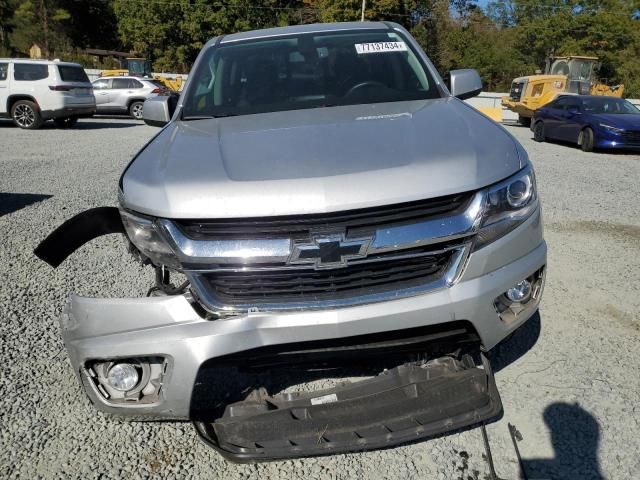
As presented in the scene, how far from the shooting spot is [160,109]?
11.7 feet

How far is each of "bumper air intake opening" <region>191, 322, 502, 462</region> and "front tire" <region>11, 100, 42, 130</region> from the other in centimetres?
1498

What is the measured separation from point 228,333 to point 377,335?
0.54 meters

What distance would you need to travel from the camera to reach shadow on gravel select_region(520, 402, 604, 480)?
219 centimetres

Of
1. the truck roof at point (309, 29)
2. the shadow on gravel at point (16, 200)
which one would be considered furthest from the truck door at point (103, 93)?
the truck roof at point (309, 29)

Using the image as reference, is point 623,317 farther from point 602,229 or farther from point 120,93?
point 120,93

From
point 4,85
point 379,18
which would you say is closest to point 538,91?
point 4,85

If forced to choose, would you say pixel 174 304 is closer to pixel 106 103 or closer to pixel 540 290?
pixel 540 290

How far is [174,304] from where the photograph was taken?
1.97m

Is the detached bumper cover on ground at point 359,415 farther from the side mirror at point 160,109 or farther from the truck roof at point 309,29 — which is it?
the truck roof at point 309,29

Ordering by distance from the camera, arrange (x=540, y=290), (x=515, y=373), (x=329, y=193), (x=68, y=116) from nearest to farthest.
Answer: (x=329, y=193) → (x=540, y=290) → (x=515, y=373) → (x=68, y=116)

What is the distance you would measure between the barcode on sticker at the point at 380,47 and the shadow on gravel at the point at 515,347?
6.34ft

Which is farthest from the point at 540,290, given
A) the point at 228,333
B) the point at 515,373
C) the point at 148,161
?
the point at 148,161

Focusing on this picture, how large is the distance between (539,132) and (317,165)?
14390 mm

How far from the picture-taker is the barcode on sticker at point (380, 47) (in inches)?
140
